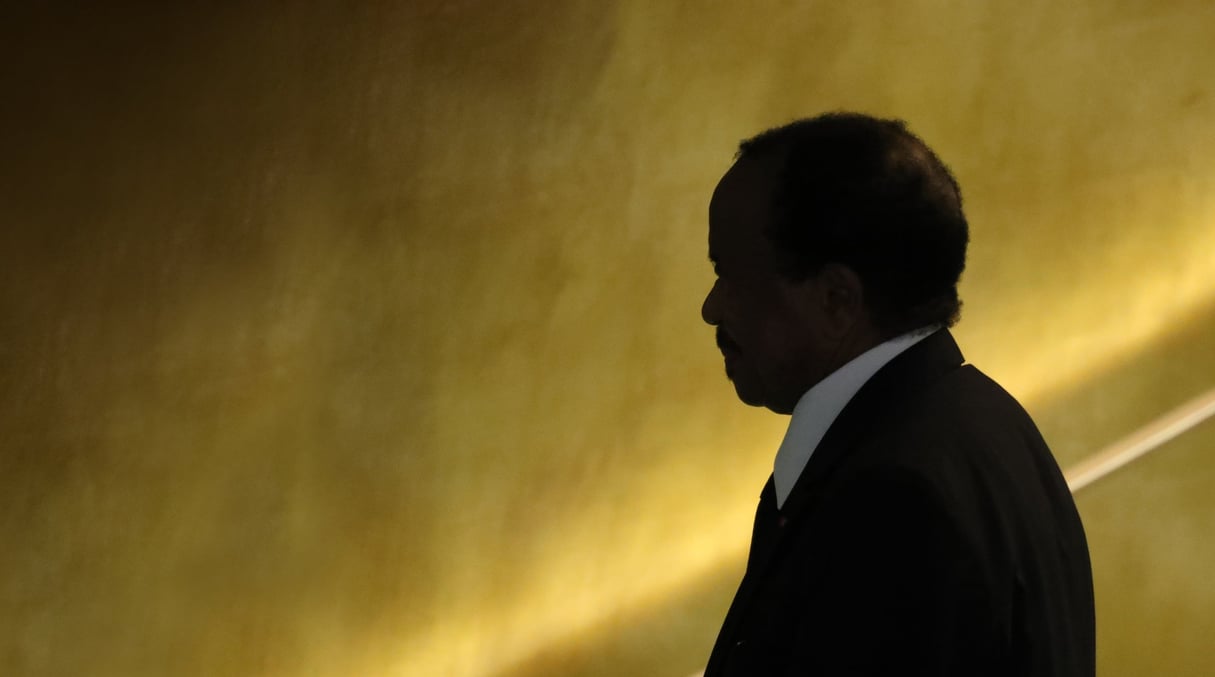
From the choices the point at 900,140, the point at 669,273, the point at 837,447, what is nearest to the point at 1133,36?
the point at 669,273

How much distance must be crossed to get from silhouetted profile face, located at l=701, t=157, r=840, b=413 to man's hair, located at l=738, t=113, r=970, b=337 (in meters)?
0.01

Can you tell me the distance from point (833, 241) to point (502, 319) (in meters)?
0.98

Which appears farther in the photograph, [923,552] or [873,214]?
[873,214]

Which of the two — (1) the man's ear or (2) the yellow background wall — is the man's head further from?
(2) the yellow background wall

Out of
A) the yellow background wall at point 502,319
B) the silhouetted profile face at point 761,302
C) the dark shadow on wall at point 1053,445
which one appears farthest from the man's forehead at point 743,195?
the dark shadow on wall at point 1053,445

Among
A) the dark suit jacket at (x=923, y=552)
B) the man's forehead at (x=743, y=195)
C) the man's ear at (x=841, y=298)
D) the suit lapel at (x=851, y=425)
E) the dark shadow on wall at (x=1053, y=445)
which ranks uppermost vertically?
the dark shadow on wall at (x=1053, y=445)

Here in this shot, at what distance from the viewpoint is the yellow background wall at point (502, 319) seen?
1601mm

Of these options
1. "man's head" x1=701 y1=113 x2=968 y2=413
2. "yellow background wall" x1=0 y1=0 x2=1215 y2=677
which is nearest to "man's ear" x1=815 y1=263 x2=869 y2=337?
"man's head" x1=701 y1=113 x2=968 y2=413

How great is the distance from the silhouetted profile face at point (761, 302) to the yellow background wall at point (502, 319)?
875 millimetres

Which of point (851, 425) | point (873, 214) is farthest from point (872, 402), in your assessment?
point (873, 214)

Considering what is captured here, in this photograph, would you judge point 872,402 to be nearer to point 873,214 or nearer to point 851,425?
point 851,425

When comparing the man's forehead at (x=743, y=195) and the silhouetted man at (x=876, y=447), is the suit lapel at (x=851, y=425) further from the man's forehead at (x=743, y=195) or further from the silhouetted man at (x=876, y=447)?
the man's forehead at (x=743, y=195)

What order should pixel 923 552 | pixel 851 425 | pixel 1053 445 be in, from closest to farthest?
pixel 923 552
pixel 851 425
pixel 1053 445

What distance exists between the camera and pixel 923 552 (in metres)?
0.67
